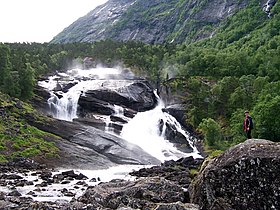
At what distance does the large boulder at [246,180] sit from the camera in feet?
60.2

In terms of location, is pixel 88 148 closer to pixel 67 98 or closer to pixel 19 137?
pixel 19 137

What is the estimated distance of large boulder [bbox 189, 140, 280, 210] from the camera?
60.2ft

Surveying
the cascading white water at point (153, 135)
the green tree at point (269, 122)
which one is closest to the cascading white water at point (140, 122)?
the cascading white water at point (153, 135)

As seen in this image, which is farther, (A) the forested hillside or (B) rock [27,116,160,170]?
(A) the forested hillside

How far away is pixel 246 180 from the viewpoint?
738 inches

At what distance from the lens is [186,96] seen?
395ft

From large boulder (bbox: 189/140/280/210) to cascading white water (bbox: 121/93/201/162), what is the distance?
6287 cm

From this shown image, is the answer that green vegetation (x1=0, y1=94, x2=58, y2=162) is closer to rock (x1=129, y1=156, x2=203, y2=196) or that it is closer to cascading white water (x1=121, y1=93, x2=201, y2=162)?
rock (x1=129, y1=156, x2=203, y2=196)

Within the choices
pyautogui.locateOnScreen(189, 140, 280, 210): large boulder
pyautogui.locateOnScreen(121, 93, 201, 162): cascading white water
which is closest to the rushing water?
pyautogui.locateOnScreen(121, 93, 201, 162): cascading white water

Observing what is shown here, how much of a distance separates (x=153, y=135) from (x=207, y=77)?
48.3 metres

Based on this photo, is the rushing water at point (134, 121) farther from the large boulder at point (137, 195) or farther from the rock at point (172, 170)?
the large boulder at point (137, 195)

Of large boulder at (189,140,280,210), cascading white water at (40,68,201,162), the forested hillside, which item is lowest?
large boulder at (189,140,280,210)

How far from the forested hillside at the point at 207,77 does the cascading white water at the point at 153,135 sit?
6.57m

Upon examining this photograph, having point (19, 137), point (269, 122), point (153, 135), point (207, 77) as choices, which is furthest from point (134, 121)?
point (207, 77)
